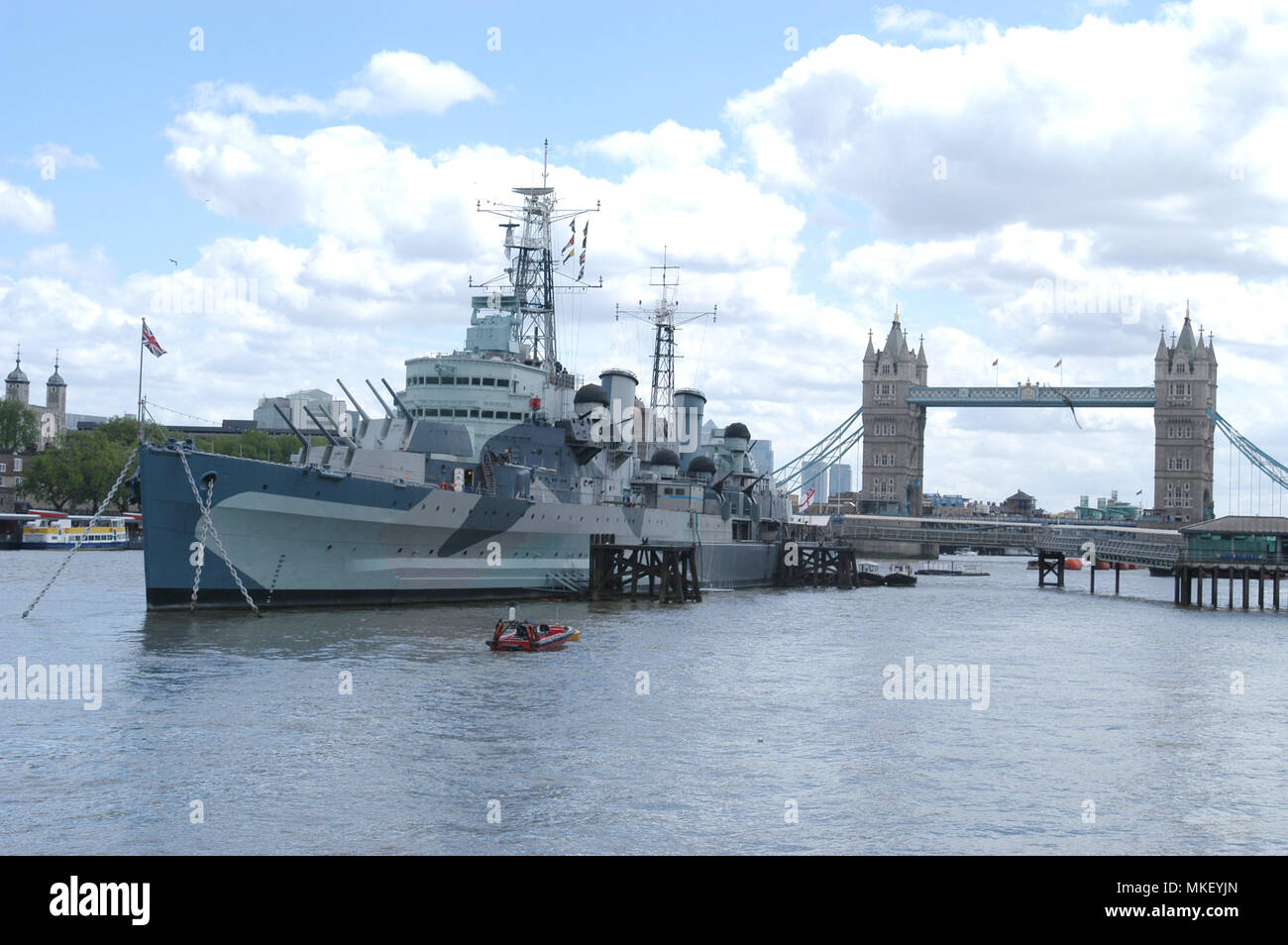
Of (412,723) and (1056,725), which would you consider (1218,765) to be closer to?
(1056,725)

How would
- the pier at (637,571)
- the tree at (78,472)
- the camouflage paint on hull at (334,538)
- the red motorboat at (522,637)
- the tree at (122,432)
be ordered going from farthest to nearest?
the tree at (122,432)
the tree at (78,472)
the pier at (637,571)
the camouflage paint on hull at (334,538)
the red motorboat at (522,637)

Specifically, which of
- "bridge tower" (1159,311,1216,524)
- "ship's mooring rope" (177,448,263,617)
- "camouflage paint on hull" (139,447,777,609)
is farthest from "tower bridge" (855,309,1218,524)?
"ship's mooring rope" (177,448,263,617)

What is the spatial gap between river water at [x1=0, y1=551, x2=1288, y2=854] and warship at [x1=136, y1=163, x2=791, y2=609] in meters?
1.72

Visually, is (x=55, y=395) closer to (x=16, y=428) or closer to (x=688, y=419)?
(x=16, y=428)

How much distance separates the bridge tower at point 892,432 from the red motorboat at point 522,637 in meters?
138

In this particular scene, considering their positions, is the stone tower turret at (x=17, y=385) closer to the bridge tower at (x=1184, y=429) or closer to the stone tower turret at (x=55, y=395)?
the stone tower turret at (x=55, y=395)

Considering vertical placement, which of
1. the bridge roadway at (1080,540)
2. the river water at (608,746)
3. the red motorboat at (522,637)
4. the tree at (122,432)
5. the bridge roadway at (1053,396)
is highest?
the bridge roadway at (1053,396)

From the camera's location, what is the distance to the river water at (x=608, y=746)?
45.7ft

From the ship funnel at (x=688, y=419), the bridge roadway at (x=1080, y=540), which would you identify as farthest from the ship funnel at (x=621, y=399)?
the bridge roadway at (x=1080, y=540)

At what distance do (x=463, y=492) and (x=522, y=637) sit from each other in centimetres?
960

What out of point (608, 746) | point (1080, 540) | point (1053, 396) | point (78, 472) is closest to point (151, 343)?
point (608, 746)

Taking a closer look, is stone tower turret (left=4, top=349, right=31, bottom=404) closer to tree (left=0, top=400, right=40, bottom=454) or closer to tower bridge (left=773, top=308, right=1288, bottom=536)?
Answer: tree (left=0, top=400, right=40, bottom=454)
